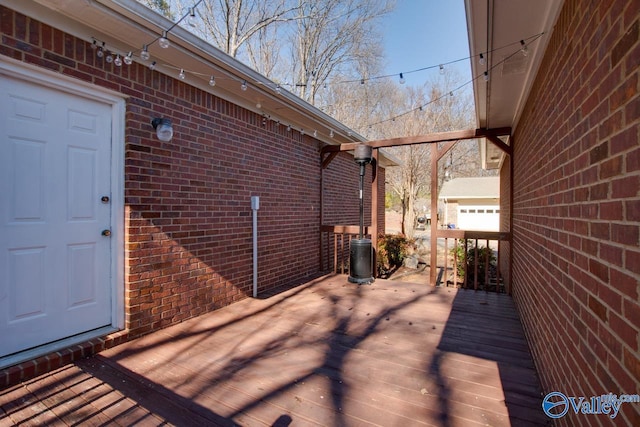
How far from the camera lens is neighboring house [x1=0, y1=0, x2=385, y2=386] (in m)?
2.15

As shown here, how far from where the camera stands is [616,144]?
1.05m

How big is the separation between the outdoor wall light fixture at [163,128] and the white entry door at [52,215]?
34cm

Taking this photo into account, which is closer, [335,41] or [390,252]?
[390,252]

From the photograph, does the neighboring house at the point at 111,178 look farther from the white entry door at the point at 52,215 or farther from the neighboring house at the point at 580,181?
the neighboring house at the point at 580,181

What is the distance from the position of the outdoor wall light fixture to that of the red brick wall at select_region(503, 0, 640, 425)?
2896 mm

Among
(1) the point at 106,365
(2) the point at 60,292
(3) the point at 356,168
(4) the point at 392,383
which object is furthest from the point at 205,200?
(3) the point at 356,168

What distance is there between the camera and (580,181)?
1416mm

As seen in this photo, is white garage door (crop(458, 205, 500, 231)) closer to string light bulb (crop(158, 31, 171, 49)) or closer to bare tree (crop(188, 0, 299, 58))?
bare tree (crop(188, 0, 299, 58))

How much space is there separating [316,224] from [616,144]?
15.5ft

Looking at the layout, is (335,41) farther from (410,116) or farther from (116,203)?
(116,203)

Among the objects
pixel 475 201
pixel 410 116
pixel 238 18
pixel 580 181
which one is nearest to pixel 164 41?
pixel 580 181

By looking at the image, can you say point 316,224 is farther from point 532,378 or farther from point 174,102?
point 532,378

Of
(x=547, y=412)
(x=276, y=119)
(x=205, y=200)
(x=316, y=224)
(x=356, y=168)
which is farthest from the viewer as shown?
(x=356, y=168)

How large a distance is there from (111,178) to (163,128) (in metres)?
0.60
